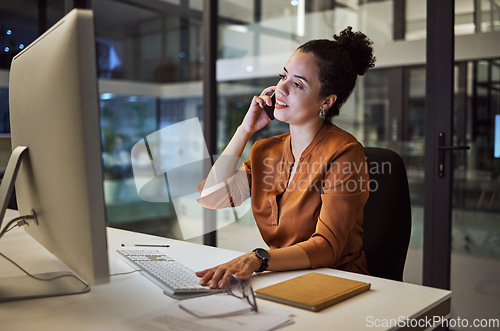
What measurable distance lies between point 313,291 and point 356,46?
42.5 inches

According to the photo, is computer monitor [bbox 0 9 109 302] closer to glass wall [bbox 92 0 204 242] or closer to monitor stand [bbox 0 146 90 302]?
monitor stand [bbox 0 146 90 302]

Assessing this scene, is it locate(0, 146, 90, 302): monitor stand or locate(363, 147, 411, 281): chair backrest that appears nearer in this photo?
locate(0, 146, 90, 302): monitor stand

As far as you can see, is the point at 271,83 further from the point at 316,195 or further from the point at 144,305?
the point at 144,305

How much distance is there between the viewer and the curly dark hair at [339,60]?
1.72 meters

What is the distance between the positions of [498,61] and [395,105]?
0.55m

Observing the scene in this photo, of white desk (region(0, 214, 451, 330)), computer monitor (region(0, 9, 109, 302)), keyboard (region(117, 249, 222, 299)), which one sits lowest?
white desk (region(0, 214, 451, 330))

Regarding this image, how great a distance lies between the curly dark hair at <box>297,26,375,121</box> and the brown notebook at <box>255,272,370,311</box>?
838 millimetres

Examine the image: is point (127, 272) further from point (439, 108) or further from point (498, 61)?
point (498, 61)

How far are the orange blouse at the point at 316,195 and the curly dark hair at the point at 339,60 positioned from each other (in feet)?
0.47

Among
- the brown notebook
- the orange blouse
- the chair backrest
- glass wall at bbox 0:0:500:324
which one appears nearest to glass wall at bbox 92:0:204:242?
glass wall at bbox 0:0:500:324

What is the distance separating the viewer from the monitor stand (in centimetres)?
100

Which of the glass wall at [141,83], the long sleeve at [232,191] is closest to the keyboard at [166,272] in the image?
the long sleeve at [232,191]

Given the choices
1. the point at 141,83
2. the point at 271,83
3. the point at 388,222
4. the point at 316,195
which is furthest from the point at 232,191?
the point at 141,83

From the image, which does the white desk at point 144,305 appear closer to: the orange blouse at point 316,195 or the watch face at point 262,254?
the watch face at point 262,254
